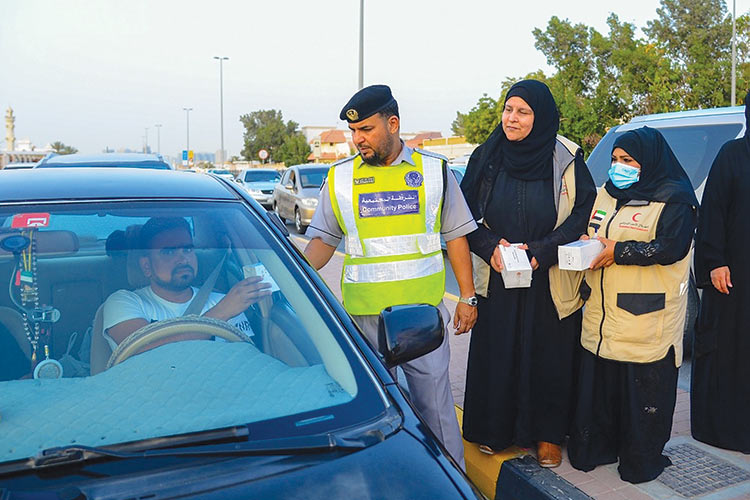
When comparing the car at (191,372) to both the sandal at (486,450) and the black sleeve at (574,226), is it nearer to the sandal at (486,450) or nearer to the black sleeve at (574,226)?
the black sleeve at (574,226)

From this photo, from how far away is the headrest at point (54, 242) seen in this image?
2.37m

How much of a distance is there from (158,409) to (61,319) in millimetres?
602

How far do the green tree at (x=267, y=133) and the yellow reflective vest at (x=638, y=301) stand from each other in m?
82.3

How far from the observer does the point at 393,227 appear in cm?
333

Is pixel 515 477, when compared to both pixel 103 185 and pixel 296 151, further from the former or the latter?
pixel 296 151

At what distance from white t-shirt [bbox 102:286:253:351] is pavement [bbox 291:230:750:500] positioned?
186cm

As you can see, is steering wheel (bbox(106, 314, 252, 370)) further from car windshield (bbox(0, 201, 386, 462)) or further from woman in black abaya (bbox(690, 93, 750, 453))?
woman in black abaya (bbox(690, 93, 750, 453))

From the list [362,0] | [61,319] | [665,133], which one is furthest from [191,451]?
[362,0]

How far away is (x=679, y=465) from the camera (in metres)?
3.75

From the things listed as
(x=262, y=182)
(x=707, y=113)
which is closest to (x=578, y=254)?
(x=707, y=113)

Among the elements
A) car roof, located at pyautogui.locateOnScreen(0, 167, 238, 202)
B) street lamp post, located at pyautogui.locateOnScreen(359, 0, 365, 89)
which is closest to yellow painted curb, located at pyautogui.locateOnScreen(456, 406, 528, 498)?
car roof, located at pyautogui.locateOnScreen(0, 167, 238, 202)

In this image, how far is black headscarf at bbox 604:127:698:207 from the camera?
3.53m

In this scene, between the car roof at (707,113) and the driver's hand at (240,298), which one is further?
the car roof at (707,113)

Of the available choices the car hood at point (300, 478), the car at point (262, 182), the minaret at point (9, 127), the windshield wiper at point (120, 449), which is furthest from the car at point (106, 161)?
the minaret at point (9, 127)
